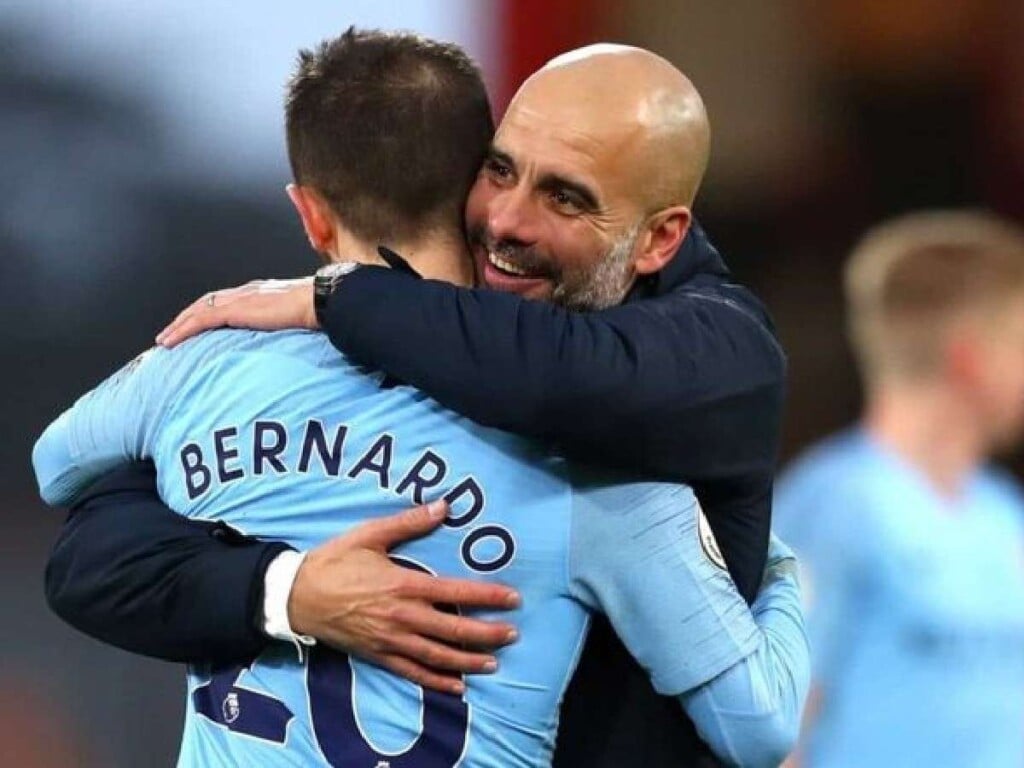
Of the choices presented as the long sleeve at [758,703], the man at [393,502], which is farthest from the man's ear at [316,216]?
the long sleeve at [758,703]

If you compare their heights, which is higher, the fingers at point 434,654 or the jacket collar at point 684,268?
the jacket collar at point 684,268

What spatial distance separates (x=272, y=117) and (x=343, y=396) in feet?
12.0

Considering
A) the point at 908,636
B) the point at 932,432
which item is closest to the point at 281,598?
the point at 908,636

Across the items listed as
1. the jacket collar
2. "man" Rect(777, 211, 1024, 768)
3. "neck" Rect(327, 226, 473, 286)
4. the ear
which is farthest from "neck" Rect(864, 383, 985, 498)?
"neck" Rect(327, 226, 473, 286)

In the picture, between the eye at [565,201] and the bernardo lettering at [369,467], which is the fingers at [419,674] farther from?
the eye at [565,201]

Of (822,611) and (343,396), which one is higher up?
(343,396)

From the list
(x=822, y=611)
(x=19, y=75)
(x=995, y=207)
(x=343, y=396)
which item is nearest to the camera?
(x=343, y=396)

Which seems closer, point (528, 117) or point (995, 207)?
point (528, 117)

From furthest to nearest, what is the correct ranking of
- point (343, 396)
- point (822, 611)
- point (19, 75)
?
point (19, 75)
point (822, 611)
point (343, 396)

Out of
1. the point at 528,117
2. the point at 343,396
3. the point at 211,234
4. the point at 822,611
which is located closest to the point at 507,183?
the point at 528,117

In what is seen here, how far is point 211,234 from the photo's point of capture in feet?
17.8

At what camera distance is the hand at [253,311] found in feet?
6.27

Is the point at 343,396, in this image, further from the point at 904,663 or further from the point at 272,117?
the point at 272,117

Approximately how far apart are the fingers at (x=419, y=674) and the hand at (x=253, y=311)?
0.91 feet
